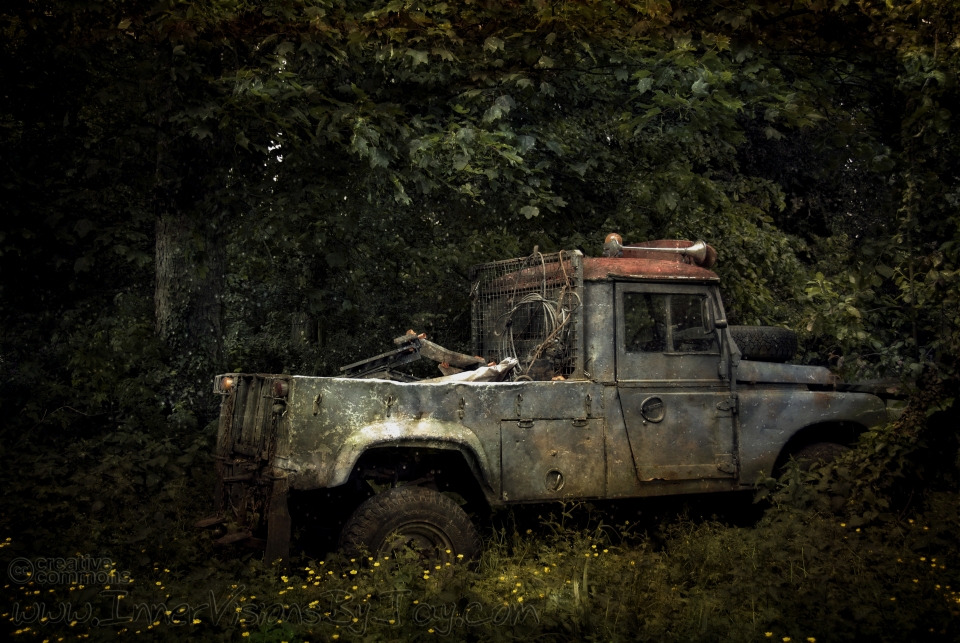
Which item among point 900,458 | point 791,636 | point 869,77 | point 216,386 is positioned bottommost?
point 791,636

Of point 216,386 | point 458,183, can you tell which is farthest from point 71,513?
point 458,183

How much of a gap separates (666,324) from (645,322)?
175 millimetres

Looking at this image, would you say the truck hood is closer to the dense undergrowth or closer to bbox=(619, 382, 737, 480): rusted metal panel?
bbox=(619, 382, 737, 480): rusted metal panel

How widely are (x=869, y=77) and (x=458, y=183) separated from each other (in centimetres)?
405

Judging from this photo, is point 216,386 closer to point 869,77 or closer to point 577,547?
point 577,547

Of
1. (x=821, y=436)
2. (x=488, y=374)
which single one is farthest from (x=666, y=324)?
(x=821, y=436)

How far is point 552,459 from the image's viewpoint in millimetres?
6340

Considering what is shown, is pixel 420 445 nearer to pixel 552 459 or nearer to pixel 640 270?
pixel 552 459

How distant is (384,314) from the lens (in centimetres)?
1170

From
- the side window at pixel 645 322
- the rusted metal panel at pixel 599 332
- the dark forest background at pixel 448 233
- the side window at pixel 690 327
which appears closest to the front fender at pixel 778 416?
the dark forest background at pixel 448 233

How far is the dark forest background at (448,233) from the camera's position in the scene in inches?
217

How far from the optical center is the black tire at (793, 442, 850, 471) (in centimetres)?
721

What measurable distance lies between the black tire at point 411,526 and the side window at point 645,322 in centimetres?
184

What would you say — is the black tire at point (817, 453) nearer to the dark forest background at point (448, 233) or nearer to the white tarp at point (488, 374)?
the dark forest background at point (448, 233)
